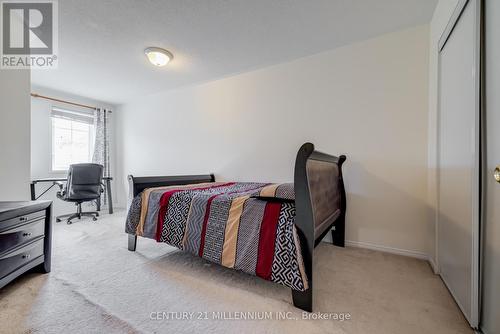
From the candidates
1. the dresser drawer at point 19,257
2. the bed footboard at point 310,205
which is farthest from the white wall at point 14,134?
the bed footboard at point 310,205

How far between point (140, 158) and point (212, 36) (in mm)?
2949

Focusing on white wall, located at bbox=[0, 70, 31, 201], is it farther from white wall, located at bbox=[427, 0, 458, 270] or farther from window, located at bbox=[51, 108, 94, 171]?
white wall, located at bbox=[427, 0, 458, 270]

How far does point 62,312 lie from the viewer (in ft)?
3.91

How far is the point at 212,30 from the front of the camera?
81.0 inches

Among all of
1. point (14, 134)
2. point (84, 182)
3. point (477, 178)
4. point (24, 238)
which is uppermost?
point (14, 134)

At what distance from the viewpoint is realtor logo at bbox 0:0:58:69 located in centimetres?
177

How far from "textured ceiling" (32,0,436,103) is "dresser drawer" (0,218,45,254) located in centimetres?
183

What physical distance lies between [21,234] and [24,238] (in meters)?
0.04

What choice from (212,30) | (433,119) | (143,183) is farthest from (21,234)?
(433,119)

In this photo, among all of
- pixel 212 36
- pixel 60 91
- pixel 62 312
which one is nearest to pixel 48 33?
pixel 212 36

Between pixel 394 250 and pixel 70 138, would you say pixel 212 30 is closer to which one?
pixel 394 250

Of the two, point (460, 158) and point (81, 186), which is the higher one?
point (460, 158)

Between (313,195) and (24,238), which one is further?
(24,238)

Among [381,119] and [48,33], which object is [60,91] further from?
[381,119]
